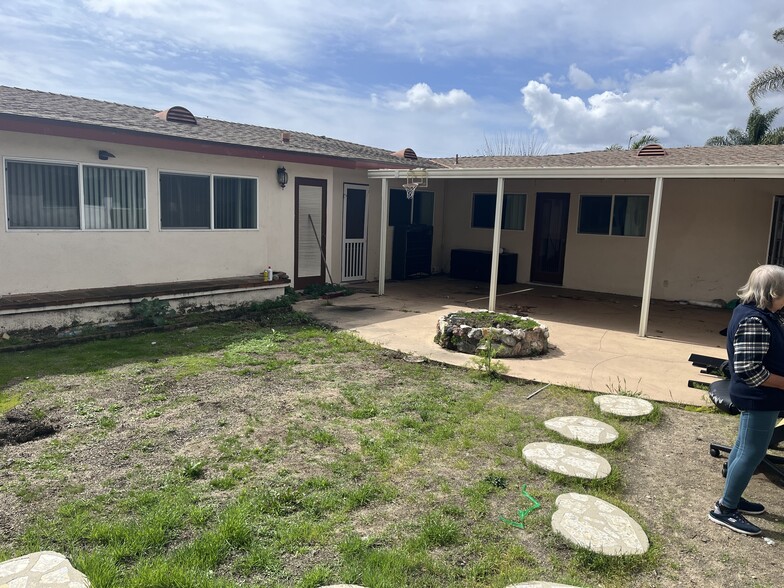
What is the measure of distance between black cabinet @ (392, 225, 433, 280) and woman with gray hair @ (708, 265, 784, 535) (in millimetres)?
10505

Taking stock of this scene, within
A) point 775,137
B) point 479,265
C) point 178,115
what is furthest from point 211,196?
point 775,137

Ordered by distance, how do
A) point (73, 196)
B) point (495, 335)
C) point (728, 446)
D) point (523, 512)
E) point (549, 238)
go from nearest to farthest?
point (523, 512) → point (728, 446) → point (495, 335) → point (73, 196) → point (549, 238)

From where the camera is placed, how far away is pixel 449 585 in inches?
104

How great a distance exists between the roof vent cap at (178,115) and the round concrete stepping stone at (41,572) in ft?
27.1

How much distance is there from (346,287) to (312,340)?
14.3ft

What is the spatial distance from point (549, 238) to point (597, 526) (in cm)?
1072

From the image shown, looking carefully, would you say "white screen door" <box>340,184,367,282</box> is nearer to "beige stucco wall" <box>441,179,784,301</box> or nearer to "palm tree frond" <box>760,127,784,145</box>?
"beige stucco wall" <box>441,179,784,301</box>

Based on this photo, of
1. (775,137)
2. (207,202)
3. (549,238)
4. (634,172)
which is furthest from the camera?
(775,137)

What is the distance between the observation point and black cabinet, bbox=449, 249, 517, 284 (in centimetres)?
1349

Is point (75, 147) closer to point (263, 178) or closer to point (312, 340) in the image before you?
point (263, 178)

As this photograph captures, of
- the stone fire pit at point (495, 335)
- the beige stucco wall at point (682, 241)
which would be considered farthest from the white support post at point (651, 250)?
the beige stucco wall at point (682, 241)

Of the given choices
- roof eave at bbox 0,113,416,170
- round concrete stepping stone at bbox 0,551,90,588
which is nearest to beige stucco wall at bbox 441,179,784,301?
roof eave at bbox 0,113,416,170

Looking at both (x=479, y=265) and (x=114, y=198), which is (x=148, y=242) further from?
(x=479, y=265)

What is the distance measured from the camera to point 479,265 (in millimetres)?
13977
